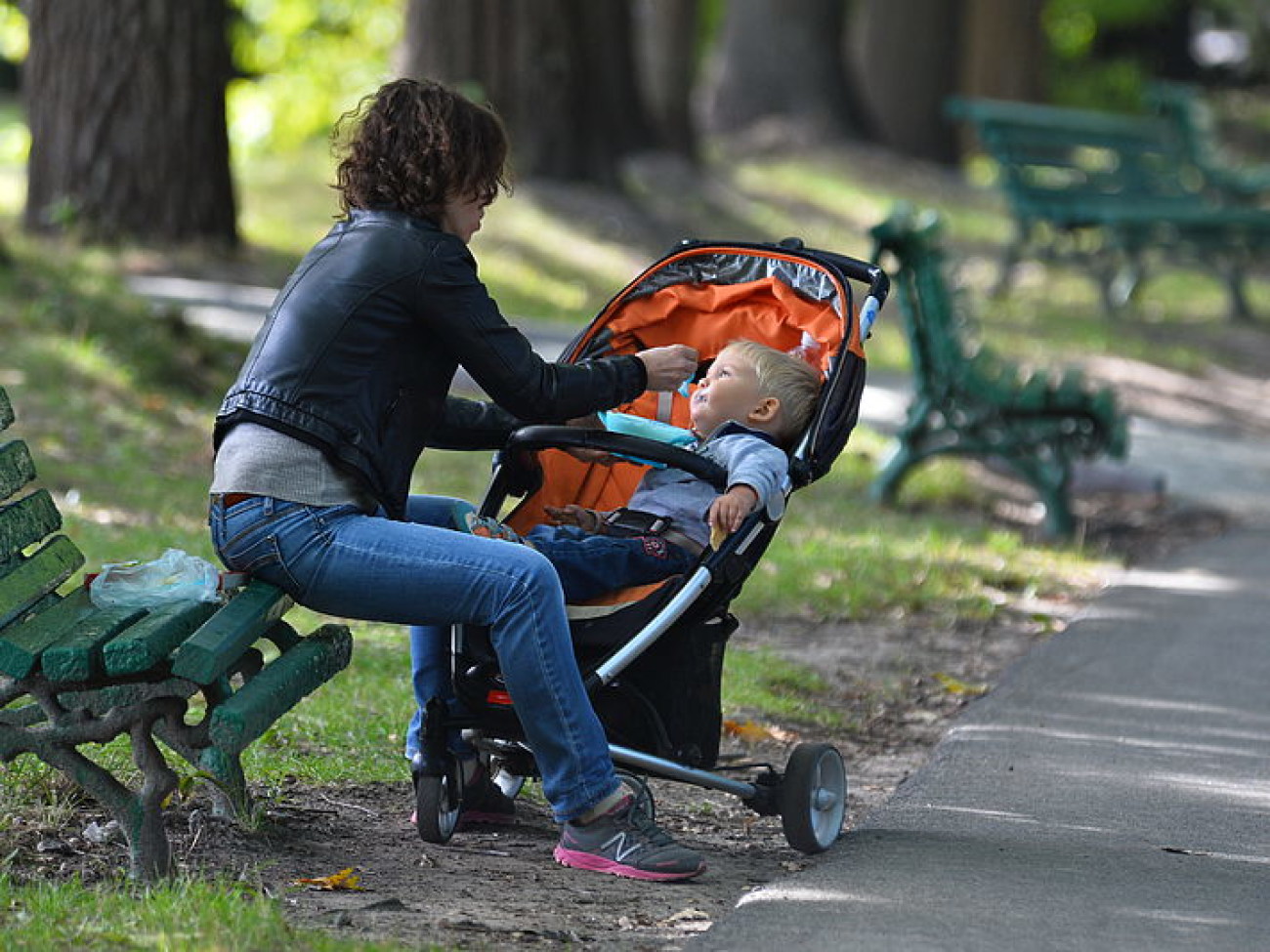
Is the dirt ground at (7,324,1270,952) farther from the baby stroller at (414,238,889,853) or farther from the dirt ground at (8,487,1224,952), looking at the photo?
the baby stroller at (414,238,889,853)

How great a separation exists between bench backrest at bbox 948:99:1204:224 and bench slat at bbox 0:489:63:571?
12.6 m

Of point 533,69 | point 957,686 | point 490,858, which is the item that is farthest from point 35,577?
point 533,69

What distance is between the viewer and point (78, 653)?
427 cm

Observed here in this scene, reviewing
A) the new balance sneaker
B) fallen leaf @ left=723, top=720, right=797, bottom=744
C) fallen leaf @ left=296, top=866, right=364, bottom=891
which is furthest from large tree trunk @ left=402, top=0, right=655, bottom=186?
fallen leaf @ left=296, top=866, right=364, bottom=891

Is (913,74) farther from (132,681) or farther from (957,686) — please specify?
(132,681)

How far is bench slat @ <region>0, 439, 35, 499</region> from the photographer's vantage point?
182 inches

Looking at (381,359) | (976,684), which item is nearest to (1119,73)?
(976,684)

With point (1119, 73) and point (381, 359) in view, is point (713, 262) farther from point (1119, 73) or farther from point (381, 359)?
point (1119, 73)

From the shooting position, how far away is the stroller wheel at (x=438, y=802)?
4.89m

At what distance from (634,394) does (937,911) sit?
140cm

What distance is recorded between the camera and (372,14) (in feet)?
82.3

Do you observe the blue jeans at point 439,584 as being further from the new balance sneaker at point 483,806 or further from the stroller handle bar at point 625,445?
the new balance sneaker at point 483,806

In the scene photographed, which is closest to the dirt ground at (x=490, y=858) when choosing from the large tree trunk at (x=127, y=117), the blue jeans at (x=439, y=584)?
the blue jeans at (x=439, y=584)

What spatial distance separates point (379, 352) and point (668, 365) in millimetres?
792
